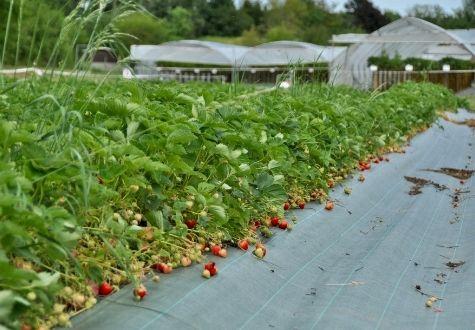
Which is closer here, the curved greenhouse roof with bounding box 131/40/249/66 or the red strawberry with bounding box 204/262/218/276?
the red strawberry with bounding box 204/262/218/276

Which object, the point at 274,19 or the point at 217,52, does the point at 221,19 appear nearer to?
the point at 274,19

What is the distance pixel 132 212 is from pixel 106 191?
465 mm

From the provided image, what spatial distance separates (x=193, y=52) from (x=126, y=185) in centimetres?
2781

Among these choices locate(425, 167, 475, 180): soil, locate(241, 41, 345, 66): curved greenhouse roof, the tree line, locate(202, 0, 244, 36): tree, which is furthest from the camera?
locate(202, 0, 244, 36): tree

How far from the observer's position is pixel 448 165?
7.49m

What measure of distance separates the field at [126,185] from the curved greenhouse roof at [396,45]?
15829mm

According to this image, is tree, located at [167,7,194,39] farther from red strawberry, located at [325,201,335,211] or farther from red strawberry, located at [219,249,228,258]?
red strawberry, located at [219,249,228,258]

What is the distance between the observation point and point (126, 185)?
267 cm

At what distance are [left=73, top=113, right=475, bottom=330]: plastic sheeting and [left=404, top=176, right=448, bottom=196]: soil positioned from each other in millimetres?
322

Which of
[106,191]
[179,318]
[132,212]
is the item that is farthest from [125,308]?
[132,212]

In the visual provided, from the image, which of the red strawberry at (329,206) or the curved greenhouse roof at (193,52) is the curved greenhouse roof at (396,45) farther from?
the red strawberry at (329,206)

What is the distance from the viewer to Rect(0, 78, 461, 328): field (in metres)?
1.93

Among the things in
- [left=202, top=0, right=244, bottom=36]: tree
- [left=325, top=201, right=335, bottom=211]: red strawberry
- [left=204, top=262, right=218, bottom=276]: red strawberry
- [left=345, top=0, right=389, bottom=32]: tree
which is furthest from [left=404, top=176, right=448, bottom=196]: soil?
[left=345, top=0, right=389, bottom=32]: tree

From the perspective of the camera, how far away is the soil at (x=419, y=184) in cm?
558
